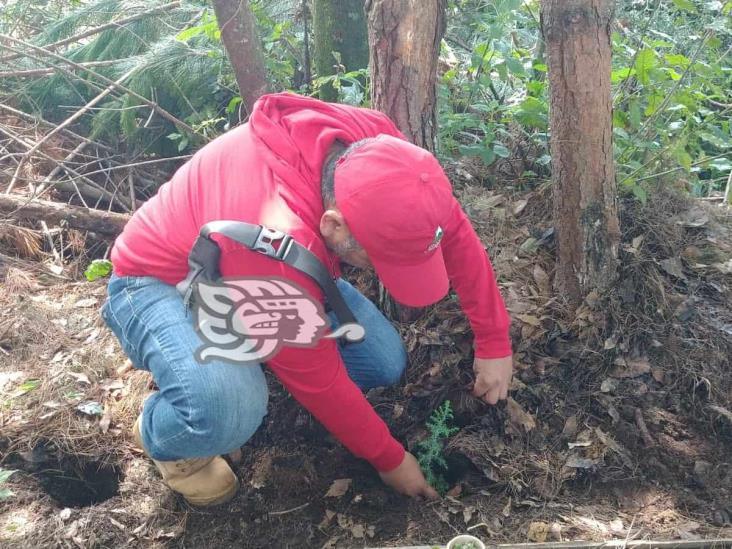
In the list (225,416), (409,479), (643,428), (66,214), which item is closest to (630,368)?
(643,428)

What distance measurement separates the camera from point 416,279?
1739mm

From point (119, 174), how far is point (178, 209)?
2.20 m

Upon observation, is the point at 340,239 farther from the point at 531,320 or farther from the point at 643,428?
the point at 643,428

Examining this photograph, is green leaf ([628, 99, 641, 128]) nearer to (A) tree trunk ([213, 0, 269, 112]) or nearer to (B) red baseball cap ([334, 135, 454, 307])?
(B) red baseball cap ([334, 135, 454, 307])

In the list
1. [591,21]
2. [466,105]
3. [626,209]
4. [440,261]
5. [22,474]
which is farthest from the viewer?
[466,105]

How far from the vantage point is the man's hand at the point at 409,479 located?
2125 mm

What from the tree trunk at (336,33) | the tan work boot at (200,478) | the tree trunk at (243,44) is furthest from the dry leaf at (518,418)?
the tree trunk at (243,44)

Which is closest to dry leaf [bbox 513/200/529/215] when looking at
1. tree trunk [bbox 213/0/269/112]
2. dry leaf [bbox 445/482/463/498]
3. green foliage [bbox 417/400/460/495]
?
green foliage [bbox 417/400/460/495]

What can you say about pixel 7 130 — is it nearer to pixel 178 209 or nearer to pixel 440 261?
pixel 178 209

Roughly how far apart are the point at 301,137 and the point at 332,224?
0.30 metres

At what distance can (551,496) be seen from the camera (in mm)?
2146

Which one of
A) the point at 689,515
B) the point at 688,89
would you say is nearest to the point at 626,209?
the point at 688,89

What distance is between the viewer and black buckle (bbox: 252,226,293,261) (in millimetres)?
1555

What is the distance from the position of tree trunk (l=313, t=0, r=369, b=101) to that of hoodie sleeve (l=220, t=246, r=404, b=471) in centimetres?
174
